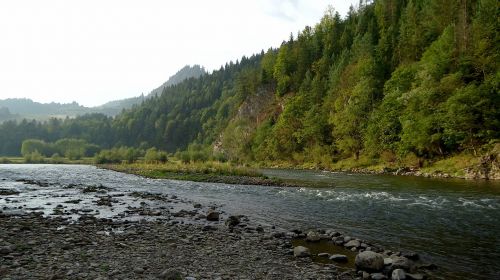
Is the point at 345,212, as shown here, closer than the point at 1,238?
No

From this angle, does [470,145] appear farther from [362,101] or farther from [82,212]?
[82,212]

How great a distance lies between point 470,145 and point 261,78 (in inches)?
4429

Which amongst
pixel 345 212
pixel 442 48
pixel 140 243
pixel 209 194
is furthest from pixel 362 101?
pixel 140 243

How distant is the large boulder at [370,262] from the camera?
1201 centimetres

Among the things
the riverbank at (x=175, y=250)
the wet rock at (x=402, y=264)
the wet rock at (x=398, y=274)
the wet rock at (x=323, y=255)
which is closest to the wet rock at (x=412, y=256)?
the riverbank at (x=175, y=250)

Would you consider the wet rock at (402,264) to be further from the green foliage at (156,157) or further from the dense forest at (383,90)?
the green foliage at (156,157)

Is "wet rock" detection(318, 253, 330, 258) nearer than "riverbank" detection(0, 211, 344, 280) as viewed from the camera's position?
No

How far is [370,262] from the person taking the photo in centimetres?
1208

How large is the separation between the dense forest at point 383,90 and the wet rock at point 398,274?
158ft

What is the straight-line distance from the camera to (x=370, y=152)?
7531 cm

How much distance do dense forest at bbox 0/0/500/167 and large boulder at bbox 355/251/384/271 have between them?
47722 mm

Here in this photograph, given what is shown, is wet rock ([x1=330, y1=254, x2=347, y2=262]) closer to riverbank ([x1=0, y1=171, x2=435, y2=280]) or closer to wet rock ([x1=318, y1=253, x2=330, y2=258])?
riverbank ([x1=0, y1=171, x2=435, y2=280])

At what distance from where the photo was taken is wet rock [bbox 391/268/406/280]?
11195mm

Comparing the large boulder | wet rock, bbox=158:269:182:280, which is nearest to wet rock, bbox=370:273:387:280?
the large boulder
